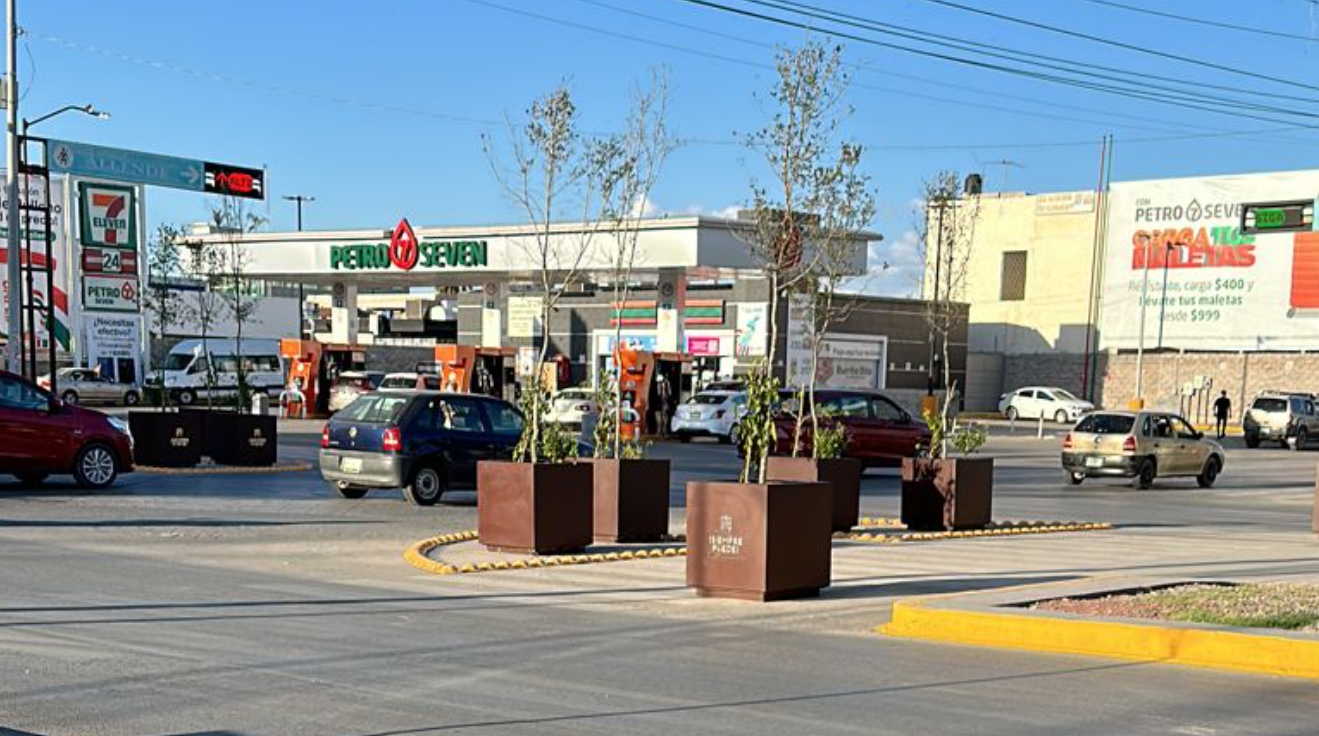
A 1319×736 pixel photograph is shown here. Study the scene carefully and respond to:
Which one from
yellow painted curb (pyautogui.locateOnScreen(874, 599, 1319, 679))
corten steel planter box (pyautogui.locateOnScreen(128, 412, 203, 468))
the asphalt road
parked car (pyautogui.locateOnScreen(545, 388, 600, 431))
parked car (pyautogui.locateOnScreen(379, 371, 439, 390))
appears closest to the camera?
the asphalt road

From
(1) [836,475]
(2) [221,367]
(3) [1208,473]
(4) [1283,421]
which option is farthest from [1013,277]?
(1) [836,475]

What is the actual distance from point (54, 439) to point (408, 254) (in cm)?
2505

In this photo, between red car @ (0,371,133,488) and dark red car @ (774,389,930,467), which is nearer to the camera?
red car @ (0,371,133,488)

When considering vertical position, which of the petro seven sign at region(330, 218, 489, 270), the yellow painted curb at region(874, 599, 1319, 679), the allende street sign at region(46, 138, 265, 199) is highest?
the allende street sign at region(46, 138, 265, 199)

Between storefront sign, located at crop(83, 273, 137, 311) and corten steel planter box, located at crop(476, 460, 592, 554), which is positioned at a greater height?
storefront sign, located at crop(83, 273, 137, 311)

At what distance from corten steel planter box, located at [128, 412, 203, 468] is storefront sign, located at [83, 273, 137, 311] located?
900 inches

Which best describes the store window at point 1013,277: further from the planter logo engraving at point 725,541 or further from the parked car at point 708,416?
the planter logo engraving at point 725,541

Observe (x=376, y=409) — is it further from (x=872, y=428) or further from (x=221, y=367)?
(x=221, y=367)

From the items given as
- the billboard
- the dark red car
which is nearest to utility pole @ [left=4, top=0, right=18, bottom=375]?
the dark red car

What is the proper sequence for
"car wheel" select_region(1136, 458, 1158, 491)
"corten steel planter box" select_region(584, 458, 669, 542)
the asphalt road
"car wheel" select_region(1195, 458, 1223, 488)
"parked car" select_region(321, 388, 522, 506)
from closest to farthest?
the asphalt road → "corten steel planter box" select_region(584, 458, 669, 542) → "parked car" select_region(321, 388, 522, 506) → "car wheel" select_region(1136, 458, 1158, 491) → "car wheel" select_region(1195, 458, 1223, 488)

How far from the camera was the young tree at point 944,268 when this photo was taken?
32.5m

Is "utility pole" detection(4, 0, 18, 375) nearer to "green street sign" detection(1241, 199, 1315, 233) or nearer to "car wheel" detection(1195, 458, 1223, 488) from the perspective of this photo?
"car wheel" detection(1195, 458, 1223, 488)

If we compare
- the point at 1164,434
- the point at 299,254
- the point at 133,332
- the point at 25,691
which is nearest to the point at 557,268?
the point at 299,254

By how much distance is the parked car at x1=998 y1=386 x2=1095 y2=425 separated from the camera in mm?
55000
